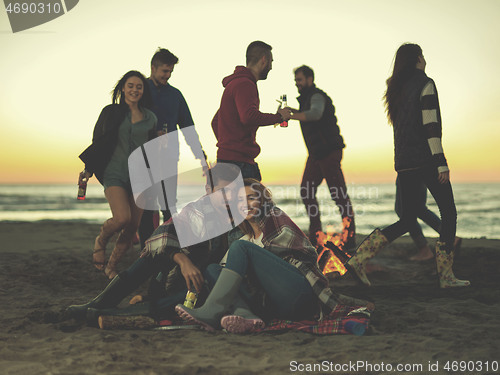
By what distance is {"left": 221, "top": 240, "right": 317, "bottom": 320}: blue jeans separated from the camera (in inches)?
125

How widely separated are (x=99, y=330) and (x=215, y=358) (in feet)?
3.03

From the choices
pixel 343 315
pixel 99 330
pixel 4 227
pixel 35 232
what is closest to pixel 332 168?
pixel 343 315

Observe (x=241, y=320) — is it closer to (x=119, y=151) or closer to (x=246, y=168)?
(x=246, y=168)

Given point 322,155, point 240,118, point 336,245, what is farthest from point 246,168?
point 322,155

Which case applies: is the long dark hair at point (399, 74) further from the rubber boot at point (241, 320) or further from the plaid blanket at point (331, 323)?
the rubber boot at point (241, 320)

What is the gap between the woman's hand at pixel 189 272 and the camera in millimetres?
3309

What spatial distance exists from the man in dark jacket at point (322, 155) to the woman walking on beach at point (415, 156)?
152 cm

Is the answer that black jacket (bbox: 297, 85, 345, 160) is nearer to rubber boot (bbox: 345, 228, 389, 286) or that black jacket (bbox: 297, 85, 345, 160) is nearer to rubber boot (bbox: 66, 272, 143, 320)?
rubber boot (bbox: 345, 228, 389, 286)

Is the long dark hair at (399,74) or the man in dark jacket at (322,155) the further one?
the man in dark jacket at (322,155)

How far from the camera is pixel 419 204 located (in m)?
4.75

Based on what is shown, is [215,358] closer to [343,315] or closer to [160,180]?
[343,315]

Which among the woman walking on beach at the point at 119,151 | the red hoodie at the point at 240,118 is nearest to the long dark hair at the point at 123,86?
the woman walking on beach at the point at 119,151

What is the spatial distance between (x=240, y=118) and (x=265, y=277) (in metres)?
1.68

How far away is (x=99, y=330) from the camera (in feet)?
10.8
